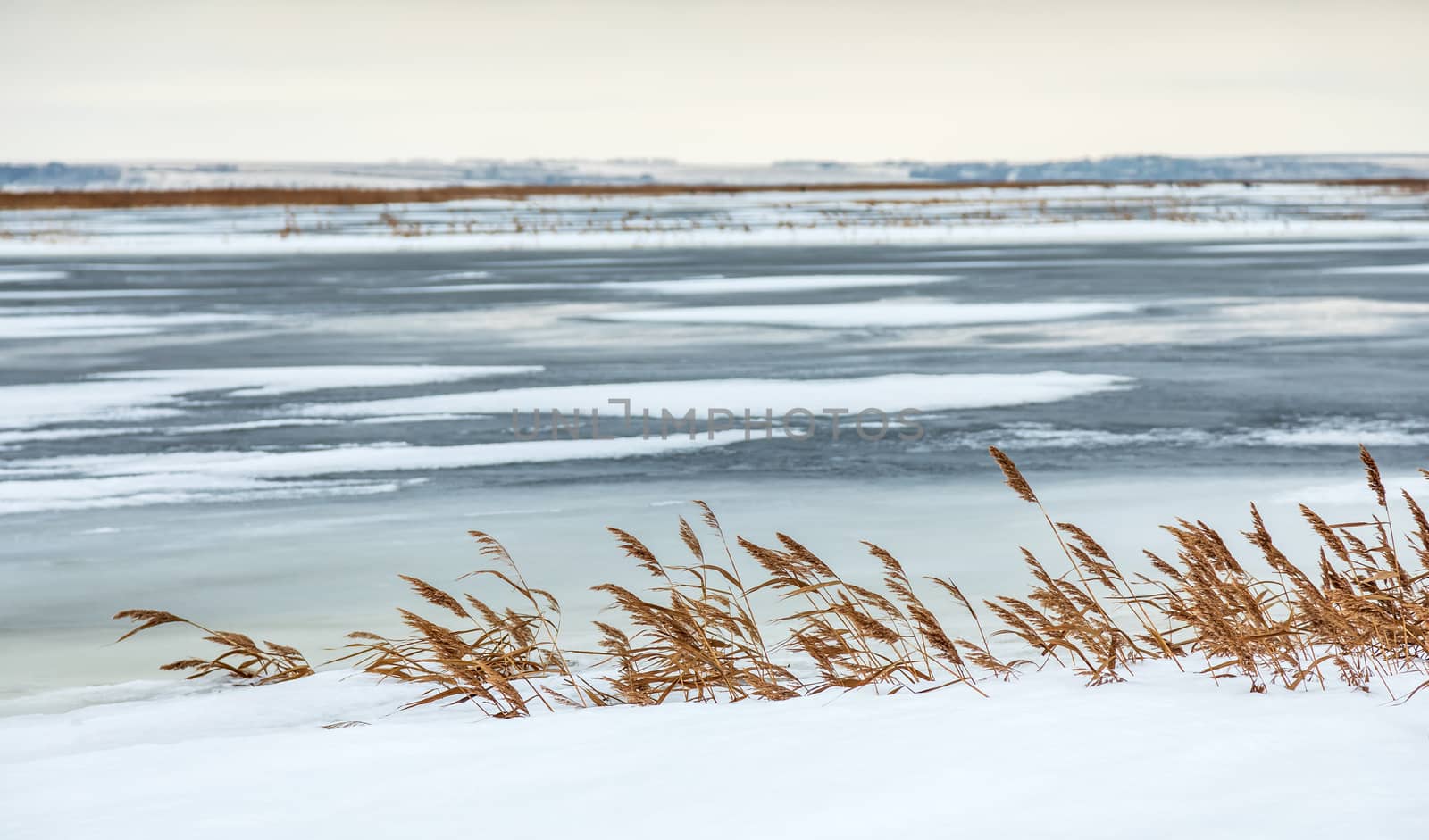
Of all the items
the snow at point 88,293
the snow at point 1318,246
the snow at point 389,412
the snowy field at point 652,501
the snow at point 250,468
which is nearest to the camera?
the snowy field at point 652,501

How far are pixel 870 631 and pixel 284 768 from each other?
6.14 feet

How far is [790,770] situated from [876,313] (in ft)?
57.0

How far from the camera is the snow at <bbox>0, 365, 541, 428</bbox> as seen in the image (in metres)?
13.2

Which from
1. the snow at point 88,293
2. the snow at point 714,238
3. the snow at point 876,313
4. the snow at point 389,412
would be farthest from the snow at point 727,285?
the snow at point 714,238

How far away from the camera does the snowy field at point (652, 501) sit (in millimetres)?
4059

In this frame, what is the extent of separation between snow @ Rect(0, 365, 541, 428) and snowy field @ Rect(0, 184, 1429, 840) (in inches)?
3.5

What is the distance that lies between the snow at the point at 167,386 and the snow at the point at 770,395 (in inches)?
52.3

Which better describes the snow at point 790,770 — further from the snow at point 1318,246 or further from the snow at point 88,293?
the snow at point 1318,246

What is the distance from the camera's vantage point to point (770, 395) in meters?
13.7

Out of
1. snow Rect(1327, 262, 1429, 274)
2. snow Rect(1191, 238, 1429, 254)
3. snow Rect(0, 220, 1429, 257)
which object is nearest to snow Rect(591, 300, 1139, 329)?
snow Rect(1327, 262, 1429, 274)

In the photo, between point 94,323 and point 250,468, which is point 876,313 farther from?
point 250,468

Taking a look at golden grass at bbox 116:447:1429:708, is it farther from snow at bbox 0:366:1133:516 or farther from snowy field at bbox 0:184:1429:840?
snow at bbox 0:366:1133:516

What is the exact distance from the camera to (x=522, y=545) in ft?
26.6

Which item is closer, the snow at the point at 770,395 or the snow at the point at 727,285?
the snow at the point at 770,395
